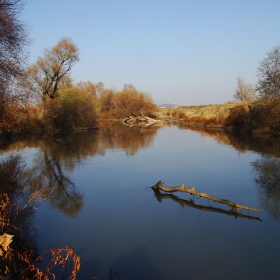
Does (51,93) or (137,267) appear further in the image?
(51,93)

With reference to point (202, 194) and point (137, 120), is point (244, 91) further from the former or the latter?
point (202, 194)

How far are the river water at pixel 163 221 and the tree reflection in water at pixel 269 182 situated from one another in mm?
26

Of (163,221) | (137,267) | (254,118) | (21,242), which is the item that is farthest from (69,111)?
(137,267)

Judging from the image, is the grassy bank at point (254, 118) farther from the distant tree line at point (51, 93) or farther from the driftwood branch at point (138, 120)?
the driftwood branch at point (138, 120)

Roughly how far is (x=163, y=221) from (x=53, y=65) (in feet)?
108

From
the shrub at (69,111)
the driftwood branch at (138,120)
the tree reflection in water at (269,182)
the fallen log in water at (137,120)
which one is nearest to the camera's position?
the tree reflection in water at (269,182)

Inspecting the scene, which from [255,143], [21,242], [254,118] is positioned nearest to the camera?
[21,242]

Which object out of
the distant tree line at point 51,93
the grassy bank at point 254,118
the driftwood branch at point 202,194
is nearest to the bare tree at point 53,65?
the distant tree line at point 51,93

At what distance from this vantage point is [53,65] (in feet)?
119

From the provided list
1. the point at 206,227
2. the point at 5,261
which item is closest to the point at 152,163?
the point at 206,227

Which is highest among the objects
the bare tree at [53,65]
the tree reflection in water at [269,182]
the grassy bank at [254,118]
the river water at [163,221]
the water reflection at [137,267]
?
the bare tree at [53,65]

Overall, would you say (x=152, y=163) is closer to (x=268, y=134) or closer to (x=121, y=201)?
(x=121, y=201)

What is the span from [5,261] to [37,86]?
3473 centimetres

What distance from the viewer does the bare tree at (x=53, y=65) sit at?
36.2m
